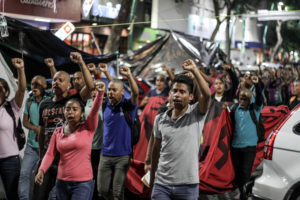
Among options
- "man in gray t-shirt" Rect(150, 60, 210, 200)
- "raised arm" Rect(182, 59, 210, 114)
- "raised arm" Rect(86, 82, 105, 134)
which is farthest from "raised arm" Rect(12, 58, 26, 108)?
"raised arm" Rect(182, 59, 210, 114)

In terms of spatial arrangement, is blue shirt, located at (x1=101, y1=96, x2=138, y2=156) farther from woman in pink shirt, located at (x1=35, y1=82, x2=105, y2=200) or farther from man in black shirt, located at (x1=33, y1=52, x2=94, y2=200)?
woman in pink shirt, located at (x1=35, y1=82, x2=105, y2=200)

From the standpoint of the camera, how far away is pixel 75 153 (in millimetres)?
4457

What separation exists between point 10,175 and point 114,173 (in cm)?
132

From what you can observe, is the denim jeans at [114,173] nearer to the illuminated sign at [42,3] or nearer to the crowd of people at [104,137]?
the crowd of people at [104,137]

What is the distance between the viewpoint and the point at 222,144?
7094 mm

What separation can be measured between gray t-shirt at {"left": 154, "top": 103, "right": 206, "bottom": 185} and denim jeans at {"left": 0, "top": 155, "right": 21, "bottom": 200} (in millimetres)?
2145

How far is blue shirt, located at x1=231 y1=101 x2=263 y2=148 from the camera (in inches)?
264

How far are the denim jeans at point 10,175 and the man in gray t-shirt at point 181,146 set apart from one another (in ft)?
6.92

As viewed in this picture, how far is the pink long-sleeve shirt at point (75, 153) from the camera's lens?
4434 millimetres

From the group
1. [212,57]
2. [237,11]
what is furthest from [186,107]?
[237,11]

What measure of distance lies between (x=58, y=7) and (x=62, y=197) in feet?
16.1

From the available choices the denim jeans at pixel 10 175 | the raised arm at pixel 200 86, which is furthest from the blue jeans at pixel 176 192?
the denim jeans at pixel 10 175

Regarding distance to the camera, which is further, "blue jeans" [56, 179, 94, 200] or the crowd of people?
"blue jeans" [56, 179, 94, 200]

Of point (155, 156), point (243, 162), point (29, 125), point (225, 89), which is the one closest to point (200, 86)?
point (155, 156)
